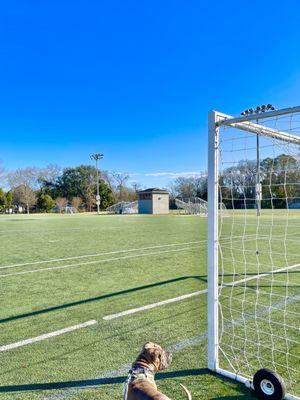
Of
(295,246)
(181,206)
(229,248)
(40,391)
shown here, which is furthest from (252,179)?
(181,206)

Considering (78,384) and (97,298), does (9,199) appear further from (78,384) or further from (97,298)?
(78,384)

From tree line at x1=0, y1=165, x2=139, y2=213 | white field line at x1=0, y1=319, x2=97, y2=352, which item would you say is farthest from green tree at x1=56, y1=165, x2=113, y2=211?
white field line at x1=0, y1=319, x2=97, y2=352

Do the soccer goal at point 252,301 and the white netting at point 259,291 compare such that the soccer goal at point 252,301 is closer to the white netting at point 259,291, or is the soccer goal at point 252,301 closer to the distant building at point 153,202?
the white netting at point 259,291

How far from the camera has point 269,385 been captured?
2.54 metres

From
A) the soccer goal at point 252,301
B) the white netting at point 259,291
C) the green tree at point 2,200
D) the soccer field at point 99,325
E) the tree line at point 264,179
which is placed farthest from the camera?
the green tree at point 2,200

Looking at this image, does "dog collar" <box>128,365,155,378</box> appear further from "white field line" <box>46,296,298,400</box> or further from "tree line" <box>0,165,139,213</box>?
"tree line" <box>0,165,139,213</box>

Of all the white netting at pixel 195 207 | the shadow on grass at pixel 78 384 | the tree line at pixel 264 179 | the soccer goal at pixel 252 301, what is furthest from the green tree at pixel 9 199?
the shadow on grass at pixel 78 384

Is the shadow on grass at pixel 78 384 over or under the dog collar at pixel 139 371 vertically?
under

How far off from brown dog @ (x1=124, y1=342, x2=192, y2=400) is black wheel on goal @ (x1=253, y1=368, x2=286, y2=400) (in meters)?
0.86

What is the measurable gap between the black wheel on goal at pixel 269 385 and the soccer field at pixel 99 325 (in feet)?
Answer: 0.35

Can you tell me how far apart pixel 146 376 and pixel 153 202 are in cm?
4692

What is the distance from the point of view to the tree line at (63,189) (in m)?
63.8

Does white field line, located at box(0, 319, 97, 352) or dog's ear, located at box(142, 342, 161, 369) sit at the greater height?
dog's ear, located at box(142, 342, 161, 369)

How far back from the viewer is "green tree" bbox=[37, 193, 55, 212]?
62719mm
